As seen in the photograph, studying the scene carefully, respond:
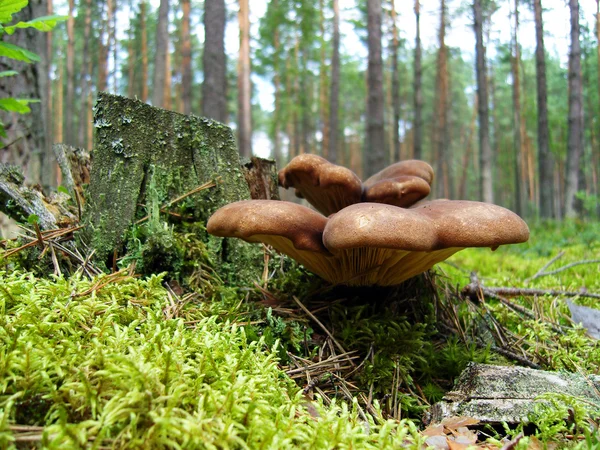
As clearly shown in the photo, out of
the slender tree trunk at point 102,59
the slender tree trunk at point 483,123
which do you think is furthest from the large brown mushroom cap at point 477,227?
the slender tree trunk at point 102,59

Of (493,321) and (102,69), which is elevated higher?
(102,69)

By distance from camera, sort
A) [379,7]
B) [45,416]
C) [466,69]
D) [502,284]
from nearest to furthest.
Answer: [45,416], [502,284], [379,7], [466,69]

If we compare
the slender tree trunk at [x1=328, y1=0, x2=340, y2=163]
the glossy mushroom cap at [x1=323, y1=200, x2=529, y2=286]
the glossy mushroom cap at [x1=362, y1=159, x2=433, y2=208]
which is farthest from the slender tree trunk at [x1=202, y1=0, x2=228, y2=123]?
the slender tree trunk at [x1=328, y1=0, x2=340, y2=163]

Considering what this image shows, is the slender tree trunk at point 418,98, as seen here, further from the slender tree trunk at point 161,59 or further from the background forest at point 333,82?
the slender tree trunk at point 161,59

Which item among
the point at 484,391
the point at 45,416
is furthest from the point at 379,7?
the point at 45,416

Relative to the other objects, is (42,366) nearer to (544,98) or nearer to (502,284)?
(502,284)
